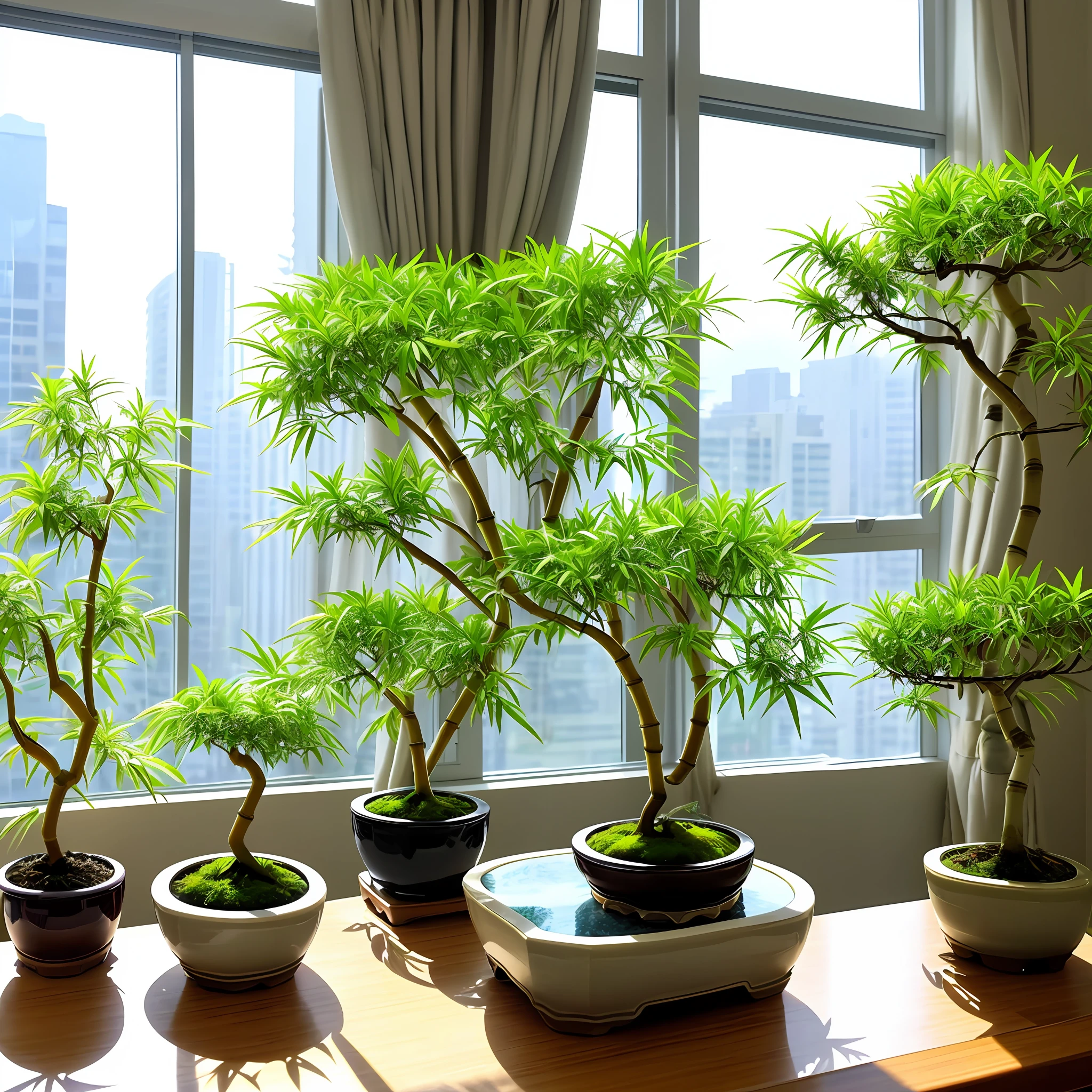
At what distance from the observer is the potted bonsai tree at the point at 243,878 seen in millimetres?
1220

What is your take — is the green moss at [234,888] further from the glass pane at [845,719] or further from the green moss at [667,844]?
the glass pane at [845,719]

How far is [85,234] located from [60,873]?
1.50 metres

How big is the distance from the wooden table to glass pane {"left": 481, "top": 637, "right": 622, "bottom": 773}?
3.69 feet

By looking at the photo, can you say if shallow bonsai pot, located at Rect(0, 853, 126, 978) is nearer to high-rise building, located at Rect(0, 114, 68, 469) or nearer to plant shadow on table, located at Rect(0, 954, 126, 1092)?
plant shadow on table, located at Rect(0, 954, 126, 1092)

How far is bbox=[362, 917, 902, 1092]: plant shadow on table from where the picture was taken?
108cm

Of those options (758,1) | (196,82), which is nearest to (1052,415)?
(758,1)

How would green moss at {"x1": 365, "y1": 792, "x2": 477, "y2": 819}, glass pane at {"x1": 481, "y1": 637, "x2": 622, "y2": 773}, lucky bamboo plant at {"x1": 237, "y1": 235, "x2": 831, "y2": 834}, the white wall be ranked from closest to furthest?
1. lucky bamboo plant at {"x1": 237, "y1": 235, "x2": 831, "y2": 834}
2. green moss at {"x1": 365, "y1": 792, "x2": 477, "y2": 819}
3. the white wall
4. glass pane at {"x1": 481, "y1": 637, "x2": 622, "y2": 773}

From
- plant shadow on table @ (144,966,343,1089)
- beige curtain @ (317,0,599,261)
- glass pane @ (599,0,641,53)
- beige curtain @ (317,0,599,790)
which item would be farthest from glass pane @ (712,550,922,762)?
plant shadow on table @ (144,966,343,1089)

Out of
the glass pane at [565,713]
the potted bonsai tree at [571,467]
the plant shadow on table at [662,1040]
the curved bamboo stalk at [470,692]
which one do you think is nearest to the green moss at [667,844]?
the potted bonsai tree at [571,467]

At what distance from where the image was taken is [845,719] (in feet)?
9.32

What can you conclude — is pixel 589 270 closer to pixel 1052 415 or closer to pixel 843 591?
pixel 843 591

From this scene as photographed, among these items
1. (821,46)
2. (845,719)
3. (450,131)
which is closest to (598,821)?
(845,719)

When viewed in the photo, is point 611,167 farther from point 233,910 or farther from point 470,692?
point 233,910

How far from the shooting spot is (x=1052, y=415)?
9.09ft
